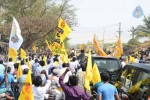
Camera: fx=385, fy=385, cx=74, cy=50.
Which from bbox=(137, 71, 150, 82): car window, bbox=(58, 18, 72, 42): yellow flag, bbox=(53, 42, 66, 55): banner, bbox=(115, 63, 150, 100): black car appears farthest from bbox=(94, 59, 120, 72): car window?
bbox=(137, 71, 150, 82): car window

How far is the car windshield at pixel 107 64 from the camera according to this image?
47.6ft

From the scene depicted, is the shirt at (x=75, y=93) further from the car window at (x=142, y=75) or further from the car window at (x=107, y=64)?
the car window at (x=107, y=64)

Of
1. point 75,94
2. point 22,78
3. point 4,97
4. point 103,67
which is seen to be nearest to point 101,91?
point 75,94

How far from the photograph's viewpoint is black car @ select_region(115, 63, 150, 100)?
7.63 meters

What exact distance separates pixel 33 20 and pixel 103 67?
25351mm

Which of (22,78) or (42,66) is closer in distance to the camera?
(22,78)

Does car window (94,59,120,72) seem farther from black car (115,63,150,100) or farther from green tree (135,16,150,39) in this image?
green tree (135,16,150,39)

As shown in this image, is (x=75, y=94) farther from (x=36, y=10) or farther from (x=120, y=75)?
(x=36, y=10)

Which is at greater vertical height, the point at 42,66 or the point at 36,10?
the point at 36,10

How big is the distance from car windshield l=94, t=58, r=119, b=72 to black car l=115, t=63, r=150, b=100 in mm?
4797

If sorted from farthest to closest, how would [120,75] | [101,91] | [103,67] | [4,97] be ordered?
[103,67] → [120,75] → [4,97] → [101,91]

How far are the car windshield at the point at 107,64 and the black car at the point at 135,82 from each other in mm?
4797

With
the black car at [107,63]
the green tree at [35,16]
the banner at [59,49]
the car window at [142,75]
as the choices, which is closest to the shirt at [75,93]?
the car window at [142,75]

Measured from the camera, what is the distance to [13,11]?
4169cm
